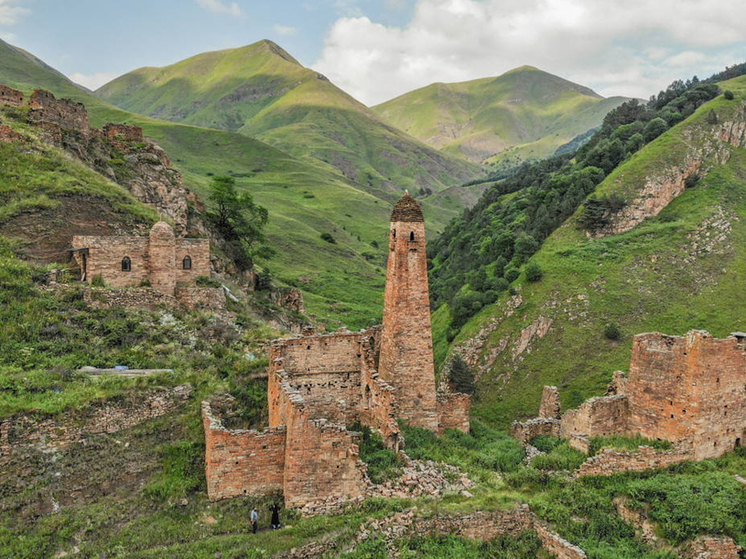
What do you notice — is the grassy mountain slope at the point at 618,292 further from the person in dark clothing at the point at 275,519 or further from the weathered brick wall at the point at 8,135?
the weathered brick wall at the point at 8,135

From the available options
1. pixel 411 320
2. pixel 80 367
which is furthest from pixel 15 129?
pixel 411 320

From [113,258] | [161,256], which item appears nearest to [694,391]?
[161,256]

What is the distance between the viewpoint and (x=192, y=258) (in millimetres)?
30703

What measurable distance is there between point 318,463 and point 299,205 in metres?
121

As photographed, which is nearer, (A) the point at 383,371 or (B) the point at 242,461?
(B) the point at 242,461

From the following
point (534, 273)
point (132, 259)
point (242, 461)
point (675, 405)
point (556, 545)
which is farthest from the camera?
point (534, 273)

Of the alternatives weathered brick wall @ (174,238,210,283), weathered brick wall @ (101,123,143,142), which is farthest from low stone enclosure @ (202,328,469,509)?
weathered brick wall @ (101,123,143,142)

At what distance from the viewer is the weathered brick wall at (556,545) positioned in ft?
50.1

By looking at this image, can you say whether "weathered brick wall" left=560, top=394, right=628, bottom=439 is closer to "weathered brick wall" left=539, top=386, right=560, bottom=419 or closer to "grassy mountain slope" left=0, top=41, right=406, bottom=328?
"weathered brick wall" left=539, top=386, right=560, bottom=419

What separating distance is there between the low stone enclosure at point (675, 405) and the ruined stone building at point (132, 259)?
2232 centimetres

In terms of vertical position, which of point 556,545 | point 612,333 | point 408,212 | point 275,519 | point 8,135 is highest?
point 8,135

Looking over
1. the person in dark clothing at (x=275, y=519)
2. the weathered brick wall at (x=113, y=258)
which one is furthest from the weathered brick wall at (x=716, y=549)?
the weathered brick wall at (x=113, y=258)

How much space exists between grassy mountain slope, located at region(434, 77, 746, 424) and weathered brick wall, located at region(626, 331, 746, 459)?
27.6m

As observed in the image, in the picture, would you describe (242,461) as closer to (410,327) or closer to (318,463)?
(318,463)
